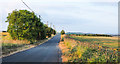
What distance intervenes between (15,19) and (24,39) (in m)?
4.75

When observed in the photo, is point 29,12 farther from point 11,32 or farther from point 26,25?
point 11,32

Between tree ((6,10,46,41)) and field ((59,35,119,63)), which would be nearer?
Result: field ((59,35,119,63))

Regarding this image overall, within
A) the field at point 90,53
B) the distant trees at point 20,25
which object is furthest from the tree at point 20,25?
the field at point 90,53

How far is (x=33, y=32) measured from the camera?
1233 inches

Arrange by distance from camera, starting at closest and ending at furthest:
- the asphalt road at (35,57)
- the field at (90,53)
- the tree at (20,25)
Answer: the field at (90,53) < the asphalt road at (35,57) < the tree at (20,25)

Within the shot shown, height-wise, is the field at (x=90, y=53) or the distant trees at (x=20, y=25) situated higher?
the distant trees at (x=20, y=25)

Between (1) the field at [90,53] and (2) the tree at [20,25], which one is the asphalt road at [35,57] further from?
(2) the tree at [20,25]

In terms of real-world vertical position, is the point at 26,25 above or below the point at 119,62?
above

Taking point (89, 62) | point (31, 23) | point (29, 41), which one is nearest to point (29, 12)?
point (31, 23)

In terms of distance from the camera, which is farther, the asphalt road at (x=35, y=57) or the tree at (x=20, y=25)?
the tree at (x=20, y=25)

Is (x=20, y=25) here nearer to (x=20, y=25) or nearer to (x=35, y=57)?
(x=20, y=25)

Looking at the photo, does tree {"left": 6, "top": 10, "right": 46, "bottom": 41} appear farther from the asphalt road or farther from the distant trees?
the asphalt road

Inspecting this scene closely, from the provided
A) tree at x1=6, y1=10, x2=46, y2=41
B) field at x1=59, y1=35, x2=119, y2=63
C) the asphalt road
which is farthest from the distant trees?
field at x1=59, y1=35, x2=119, y2=63

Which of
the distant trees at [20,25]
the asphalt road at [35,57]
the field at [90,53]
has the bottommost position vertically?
the asphalt road at [35,57]
